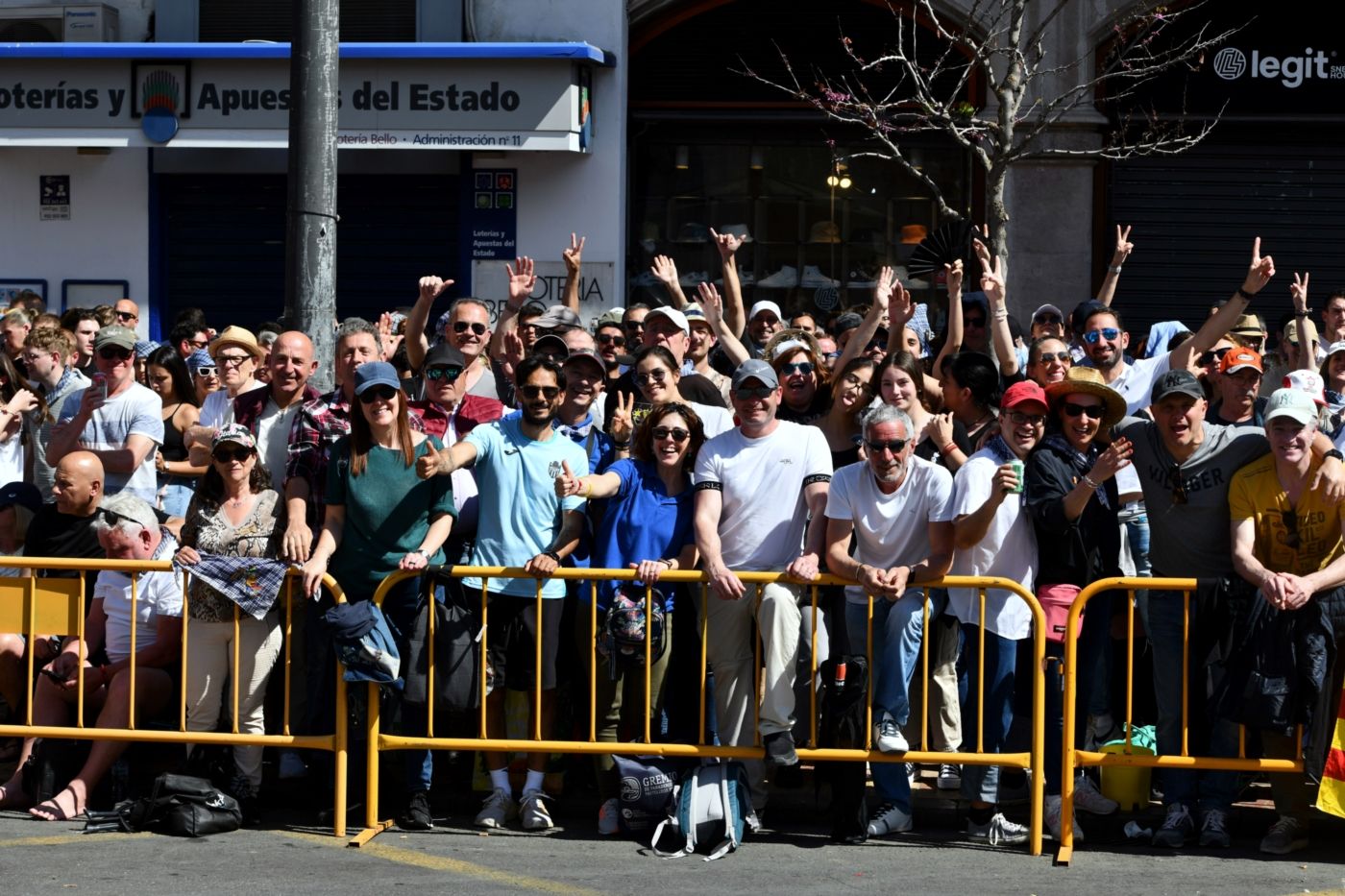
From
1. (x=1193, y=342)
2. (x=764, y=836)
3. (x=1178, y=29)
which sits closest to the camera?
(x=764, y=836)

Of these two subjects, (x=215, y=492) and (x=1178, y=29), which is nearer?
(x=215, y=492)

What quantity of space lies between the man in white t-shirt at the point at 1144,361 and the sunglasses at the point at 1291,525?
1934 mm

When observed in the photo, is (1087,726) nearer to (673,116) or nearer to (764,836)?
(764,836)

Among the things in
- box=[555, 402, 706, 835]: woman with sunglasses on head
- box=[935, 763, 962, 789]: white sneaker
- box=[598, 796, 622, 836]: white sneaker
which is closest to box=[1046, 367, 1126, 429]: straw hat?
box=[555, 402, 706, 835]: woman with sunglasses on head

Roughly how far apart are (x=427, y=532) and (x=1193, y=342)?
4.26m

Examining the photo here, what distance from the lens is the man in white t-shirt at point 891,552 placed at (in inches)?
299

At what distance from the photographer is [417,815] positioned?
7.86m

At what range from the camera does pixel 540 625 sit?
25.7 feet

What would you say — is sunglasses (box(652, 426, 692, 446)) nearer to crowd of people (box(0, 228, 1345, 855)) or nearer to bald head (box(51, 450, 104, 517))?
crowd of people (box(0, 228, 1345, 855))

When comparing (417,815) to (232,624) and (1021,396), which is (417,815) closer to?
(232,624)

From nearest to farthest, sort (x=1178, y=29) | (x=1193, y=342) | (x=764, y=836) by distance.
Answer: (x=764, y=836) → (x=1193, y=342) → (x=1178, y=29)

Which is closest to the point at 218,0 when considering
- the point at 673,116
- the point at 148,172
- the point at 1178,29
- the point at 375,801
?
the point at 148,172

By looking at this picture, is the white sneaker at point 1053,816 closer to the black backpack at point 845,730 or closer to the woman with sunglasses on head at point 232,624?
the black backpack at point 845,730

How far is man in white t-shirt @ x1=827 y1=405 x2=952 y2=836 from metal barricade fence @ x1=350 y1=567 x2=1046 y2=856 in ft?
0.20
